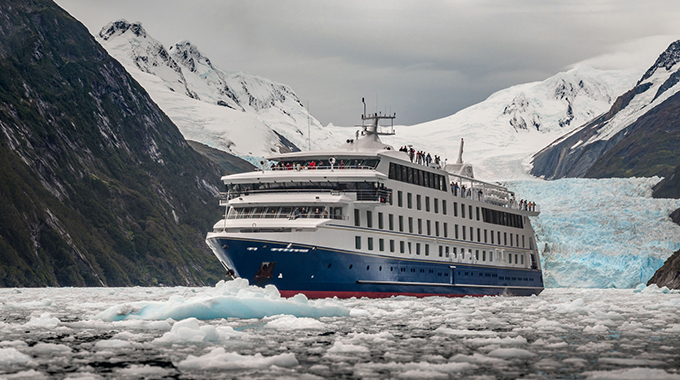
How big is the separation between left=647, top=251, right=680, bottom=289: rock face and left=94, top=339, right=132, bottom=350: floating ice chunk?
2157 inches

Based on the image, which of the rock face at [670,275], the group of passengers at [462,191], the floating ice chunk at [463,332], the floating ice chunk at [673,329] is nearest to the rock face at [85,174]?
the group of passengers at [462,191]

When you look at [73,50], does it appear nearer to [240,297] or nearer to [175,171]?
[175,171]

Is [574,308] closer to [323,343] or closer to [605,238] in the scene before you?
[323,343]

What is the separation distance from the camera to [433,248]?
46.2 meters

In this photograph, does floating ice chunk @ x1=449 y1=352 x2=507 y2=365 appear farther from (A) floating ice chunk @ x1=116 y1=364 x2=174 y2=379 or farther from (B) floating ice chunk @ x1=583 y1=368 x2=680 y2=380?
(A) floating ice chunk @ x1=116 y1=364 x2=174 y2=379

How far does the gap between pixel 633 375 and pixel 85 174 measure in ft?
298

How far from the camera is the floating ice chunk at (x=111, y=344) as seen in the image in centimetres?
1789

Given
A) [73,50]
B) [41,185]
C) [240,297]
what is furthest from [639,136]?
[240,297]

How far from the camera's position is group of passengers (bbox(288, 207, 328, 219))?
3762cm

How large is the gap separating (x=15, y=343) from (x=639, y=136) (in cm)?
18593

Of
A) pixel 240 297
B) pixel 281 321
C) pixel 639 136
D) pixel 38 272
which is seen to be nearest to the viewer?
pixel 281 321

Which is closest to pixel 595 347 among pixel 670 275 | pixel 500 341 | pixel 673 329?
pixel 500 341

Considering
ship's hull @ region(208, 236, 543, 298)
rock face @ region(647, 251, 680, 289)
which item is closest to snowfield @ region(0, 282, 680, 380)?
ship's hull @ region(208, 236, 543, 298)

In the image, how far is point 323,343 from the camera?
1897 cm
